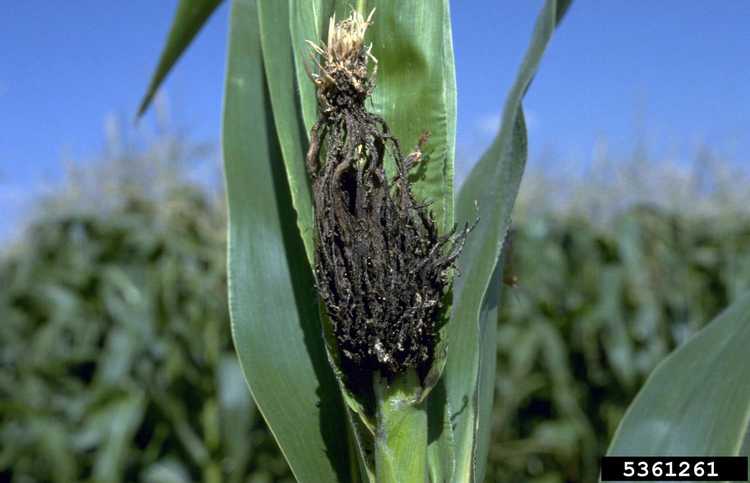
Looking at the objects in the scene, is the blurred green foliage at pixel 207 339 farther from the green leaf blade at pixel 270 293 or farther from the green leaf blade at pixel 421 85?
the green leaf blade at pixel 421 85

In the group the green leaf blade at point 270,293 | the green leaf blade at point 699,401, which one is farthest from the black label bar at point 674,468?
the green leaf blade at point 270,293

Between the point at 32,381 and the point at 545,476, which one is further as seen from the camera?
the point at 545,476

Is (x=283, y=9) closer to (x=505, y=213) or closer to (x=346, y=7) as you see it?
(x=346, y=7)

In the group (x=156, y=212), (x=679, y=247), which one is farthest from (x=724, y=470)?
(x=156, y=212)

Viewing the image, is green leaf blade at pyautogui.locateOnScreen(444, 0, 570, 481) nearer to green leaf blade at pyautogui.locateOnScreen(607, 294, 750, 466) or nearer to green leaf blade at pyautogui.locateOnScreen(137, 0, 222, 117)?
green leaf blade at pyautogui.locateOnScreen(607, 294, 750, 466)

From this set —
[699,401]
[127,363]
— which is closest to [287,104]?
[699,401]

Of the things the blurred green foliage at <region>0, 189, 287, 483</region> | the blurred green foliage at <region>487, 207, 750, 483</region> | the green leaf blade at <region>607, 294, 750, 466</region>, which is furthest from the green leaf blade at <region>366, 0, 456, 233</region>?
the blurred green foliage at <region>487, 207, 750, 483</region>
